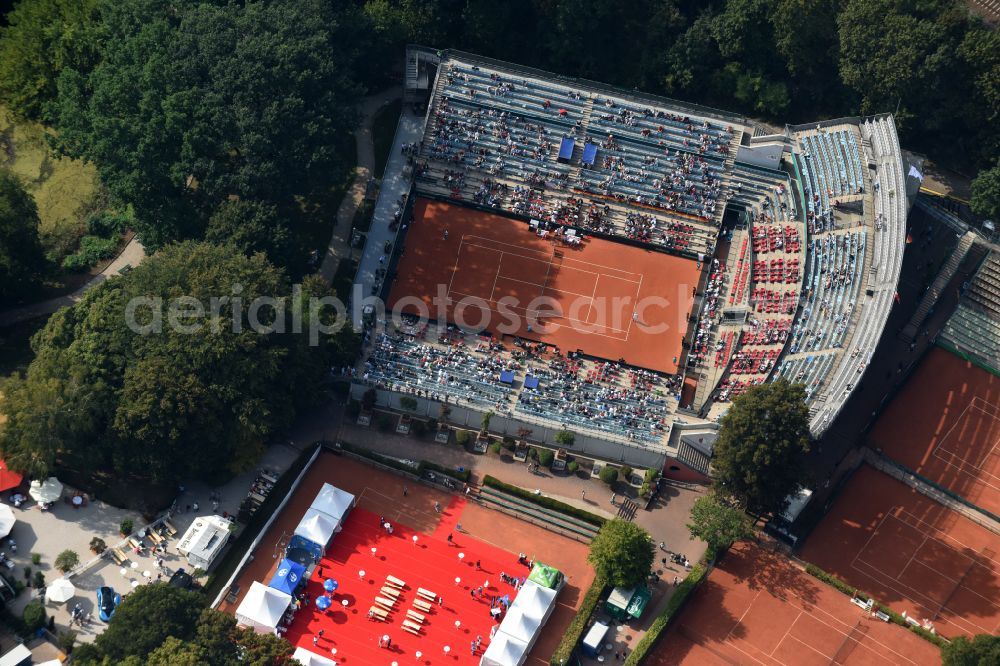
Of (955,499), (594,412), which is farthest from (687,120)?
(955,499)

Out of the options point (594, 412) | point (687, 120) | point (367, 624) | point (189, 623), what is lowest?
point (189, 623)

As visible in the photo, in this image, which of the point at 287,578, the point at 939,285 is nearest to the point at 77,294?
the point at 287,578

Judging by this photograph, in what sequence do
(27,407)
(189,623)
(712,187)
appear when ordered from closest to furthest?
(189,623) → (27,407) → (712,187)

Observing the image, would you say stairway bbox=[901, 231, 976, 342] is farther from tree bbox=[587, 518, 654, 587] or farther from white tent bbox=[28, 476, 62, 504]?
white tent bbox=[28, 476, 62, 504]

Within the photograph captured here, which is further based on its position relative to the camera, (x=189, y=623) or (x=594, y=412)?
(x=594, y=412)

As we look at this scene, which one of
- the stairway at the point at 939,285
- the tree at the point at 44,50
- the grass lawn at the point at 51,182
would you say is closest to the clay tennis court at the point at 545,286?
the stairway at the point at 939,285

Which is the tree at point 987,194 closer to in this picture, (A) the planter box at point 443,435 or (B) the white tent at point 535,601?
(A) the planter box at point 443,435

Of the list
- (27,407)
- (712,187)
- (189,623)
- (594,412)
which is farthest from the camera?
(712,187)

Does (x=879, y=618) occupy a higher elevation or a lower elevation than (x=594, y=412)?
lower

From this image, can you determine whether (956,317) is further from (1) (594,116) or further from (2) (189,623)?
(2) (189,623)
